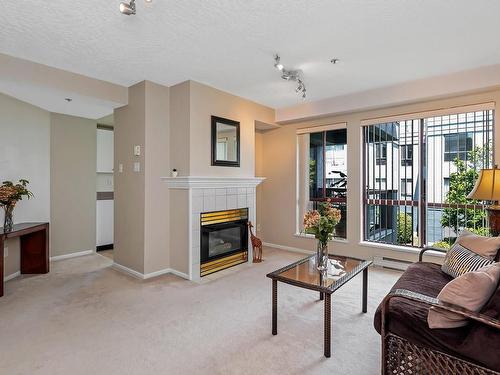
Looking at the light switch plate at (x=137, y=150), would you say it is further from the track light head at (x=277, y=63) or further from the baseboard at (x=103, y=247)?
the baseboard at (x=103, y=247)

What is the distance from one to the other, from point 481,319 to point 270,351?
1310mm

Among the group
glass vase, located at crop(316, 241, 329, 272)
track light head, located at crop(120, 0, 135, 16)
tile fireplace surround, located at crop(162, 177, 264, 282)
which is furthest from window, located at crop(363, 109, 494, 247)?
track light head, located at crop(120, 0, 135, 16)

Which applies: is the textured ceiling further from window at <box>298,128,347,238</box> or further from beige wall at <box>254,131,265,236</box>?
beige wall at <box>254,131,265,236</box>

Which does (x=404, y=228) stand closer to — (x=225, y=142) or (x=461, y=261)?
(x=461, y=261)

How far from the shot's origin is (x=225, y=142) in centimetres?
405

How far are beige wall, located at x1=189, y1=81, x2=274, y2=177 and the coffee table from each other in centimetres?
182

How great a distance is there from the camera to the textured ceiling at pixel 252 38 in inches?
82.4

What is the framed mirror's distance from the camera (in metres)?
3.88

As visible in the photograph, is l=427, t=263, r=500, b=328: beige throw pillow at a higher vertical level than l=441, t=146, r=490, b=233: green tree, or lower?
lower

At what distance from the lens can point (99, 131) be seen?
5.07 m

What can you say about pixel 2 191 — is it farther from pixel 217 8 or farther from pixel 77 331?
pixel 217 8

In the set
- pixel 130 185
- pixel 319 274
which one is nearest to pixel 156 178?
pixel 130 185

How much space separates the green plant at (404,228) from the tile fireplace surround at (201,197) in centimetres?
233

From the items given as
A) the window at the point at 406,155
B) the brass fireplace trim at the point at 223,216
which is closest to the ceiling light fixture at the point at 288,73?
the window at the point at 406,155
